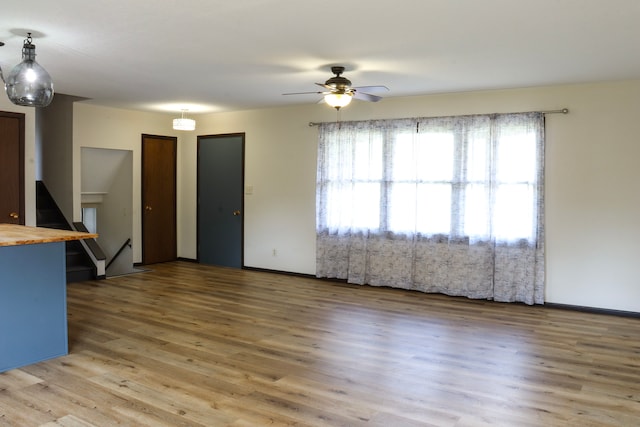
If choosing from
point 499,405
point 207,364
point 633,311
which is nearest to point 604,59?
point 633,311

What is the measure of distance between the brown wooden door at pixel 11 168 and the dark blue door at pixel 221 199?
10.2 feet

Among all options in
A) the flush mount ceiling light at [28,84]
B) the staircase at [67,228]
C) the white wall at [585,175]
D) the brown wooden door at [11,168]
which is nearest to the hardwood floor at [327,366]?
the white wall at [585,175]

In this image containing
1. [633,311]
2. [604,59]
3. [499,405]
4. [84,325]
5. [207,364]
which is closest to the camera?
[499,405]

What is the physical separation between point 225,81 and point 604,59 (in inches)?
152

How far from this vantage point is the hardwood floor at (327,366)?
3.09 meters

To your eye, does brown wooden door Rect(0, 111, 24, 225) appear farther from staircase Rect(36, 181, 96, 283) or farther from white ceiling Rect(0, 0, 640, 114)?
staircase Rect(36, 181, 96, 283)

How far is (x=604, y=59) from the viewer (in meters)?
4.61

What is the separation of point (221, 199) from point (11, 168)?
3.27 metres

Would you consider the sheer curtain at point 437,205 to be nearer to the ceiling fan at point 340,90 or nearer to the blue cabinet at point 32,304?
the ceiling fan at point 340,90

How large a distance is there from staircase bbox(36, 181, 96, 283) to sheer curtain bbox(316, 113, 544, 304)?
336cm

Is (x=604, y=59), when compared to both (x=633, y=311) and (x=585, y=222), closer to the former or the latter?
(x=585, y=222)

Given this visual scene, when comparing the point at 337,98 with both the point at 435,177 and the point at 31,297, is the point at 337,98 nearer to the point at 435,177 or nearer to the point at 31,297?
the point at 435,177

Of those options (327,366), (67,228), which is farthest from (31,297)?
(67,228)

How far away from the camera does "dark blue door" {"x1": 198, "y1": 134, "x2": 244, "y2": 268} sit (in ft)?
27.4
